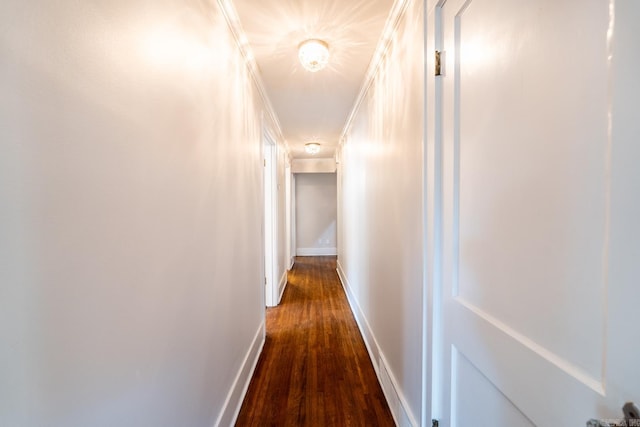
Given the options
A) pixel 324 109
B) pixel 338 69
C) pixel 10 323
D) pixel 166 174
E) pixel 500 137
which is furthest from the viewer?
pixel 324 109

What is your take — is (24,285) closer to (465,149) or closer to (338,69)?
(465,149)

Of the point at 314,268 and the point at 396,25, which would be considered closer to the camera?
the point at 396,25

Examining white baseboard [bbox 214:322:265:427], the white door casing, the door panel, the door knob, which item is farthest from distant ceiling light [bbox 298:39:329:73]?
white baseboard [bbox 214:322:265:427]

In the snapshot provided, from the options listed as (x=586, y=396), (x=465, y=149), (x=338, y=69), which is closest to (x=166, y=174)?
(x=465, y=149)

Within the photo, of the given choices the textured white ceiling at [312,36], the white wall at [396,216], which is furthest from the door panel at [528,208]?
the textured white ceiling at [312,36]

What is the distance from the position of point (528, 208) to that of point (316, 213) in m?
6.30

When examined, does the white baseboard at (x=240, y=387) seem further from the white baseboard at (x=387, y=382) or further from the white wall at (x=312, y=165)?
the white wall at (x=312, y=165)

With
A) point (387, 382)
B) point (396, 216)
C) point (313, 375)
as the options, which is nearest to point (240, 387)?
point (313, 375)

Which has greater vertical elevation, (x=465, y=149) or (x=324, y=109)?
(x=324, y=109)

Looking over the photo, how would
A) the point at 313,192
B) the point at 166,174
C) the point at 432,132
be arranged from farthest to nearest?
the point at 313,192
the point at 432,132
the point at 166,174

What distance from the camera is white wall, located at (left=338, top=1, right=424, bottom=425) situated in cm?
128

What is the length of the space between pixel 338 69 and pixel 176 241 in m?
1.82

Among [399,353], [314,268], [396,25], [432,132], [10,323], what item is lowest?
[314,268]

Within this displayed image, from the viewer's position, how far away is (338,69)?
7.01ft
